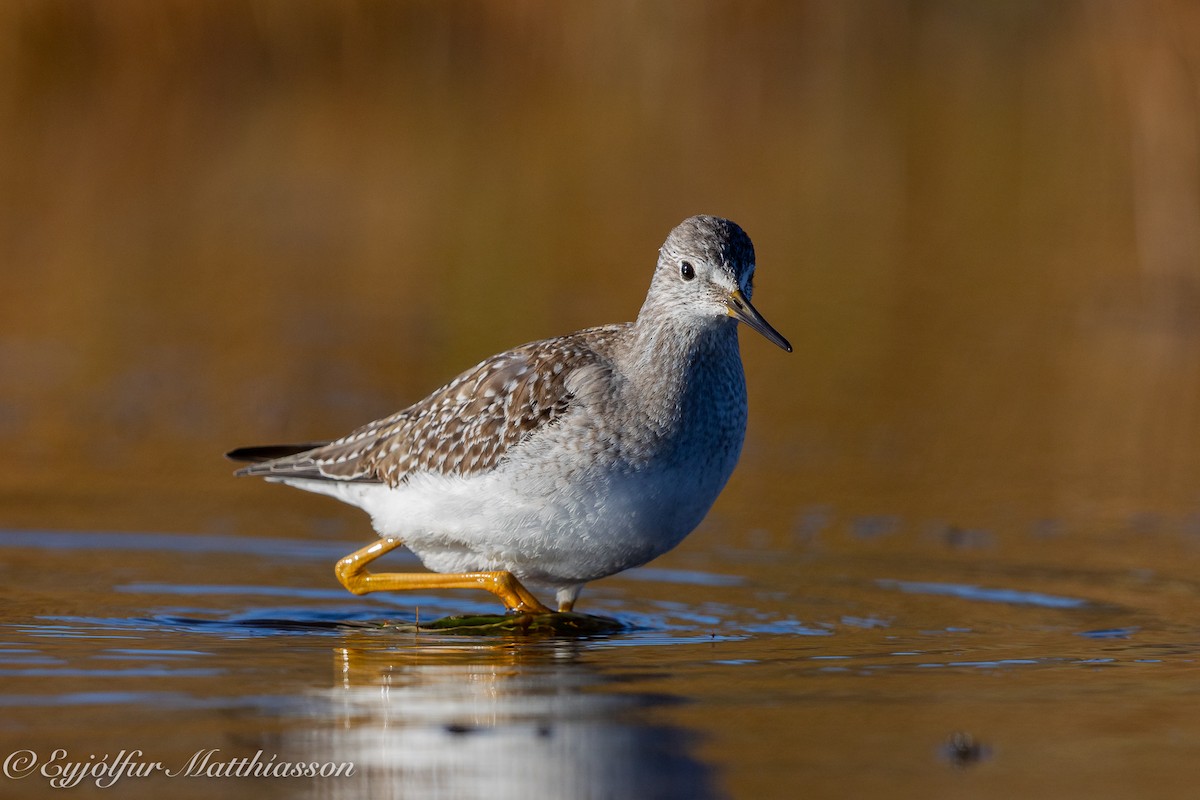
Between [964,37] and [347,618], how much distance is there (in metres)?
30.3

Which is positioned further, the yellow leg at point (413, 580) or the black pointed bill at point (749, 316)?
the yellow leg at point (413, 580)

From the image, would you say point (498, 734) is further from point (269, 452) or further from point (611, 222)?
point (611, 222)

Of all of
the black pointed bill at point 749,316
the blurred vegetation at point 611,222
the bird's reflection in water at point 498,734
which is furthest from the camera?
the blurred vegetation at point 611,222

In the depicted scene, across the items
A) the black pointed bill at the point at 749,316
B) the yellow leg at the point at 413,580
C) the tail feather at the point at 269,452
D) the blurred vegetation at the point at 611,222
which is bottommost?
the yellow leg at the point at 413,580

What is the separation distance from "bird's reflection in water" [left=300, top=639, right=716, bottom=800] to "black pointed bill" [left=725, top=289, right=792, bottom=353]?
186 cm

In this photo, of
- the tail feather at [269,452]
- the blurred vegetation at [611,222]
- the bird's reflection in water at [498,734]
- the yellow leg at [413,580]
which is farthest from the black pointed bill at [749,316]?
the blurred vegetation at [611,222]

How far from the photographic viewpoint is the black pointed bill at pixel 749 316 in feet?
28.2

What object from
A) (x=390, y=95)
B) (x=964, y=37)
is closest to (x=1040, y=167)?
(x=390, y=95)

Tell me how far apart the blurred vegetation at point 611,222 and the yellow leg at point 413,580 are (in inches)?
94.5

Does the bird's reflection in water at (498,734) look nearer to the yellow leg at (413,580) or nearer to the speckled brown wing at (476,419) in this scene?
the yellow leg at (413,580)

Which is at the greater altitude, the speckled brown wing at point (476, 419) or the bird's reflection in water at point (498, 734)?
the speckled brown wing at point (476, 419)

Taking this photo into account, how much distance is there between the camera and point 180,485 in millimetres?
11789

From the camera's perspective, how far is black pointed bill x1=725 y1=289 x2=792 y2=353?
8.61 m

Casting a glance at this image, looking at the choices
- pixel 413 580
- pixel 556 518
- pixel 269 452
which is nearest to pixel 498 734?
pixel 556 518
